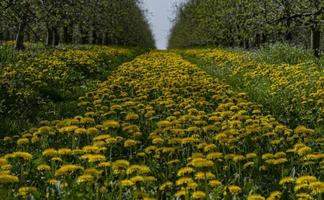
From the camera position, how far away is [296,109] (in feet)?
31.3

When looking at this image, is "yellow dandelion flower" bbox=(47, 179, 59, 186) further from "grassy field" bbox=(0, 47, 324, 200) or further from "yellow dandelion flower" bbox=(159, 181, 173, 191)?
"yellow dandelion flower" bbox=(159, 181, 173, 191)

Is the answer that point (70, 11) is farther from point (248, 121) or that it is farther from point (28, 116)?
point (248, 121)

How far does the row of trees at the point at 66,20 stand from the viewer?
1844 cm

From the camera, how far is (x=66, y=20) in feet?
70.9

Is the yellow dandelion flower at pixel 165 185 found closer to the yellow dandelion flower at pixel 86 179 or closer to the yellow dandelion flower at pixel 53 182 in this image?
the yellow dandelion flower at pixel 86 179

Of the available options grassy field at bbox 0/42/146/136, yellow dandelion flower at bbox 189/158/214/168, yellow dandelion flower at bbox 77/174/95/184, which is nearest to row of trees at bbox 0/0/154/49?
grassy field at bbox 0/42/146/136

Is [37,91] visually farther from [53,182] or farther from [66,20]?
[66,20]

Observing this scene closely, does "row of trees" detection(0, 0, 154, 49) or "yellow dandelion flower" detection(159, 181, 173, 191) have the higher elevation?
"row of trees" detection(0, 0, 154, 49)

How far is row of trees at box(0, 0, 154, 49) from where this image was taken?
1844cm

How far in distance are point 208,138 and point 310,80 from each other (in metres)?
5.32

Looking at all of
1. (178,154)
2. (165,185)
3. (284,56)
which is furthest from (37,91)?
(284,56)

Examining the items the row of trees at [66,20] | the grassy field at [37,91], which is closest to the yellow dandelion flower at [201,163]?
the grassy field at [37,91]

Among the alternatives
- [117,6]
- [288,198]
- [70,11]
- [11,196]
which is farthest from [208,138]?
[117,6]

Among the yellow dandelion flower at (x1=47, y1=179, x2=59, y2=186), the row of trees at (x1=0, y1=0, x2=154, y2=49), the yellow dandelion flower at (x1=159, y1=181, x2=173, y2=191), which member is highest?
the row of trees at (x1=0, y1=0, x2=154, y2=49)
